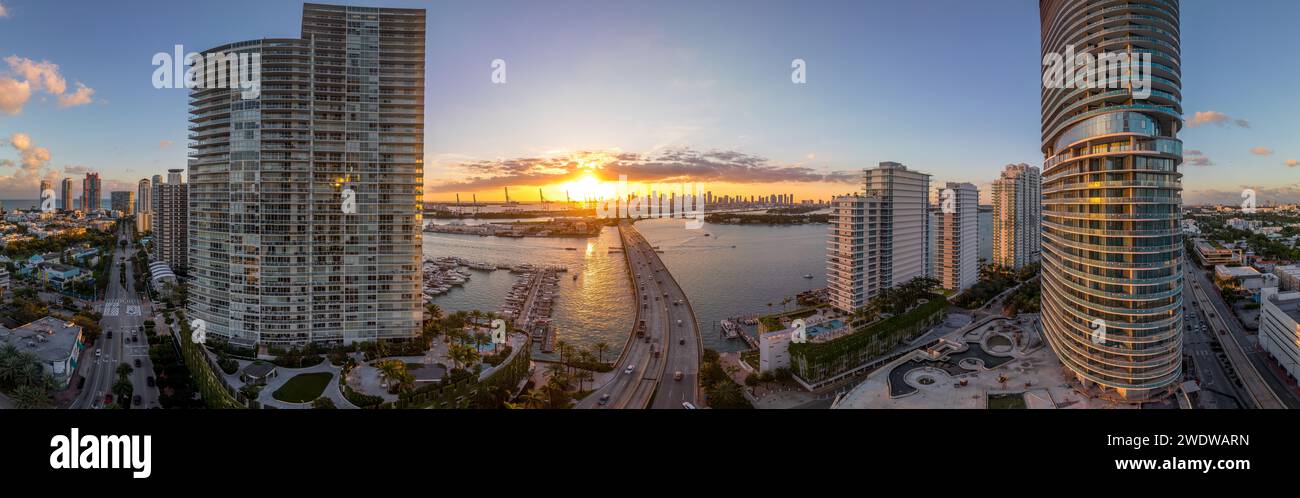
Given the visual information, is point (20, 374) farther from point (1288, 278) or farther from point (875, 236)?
point (1288, 278)

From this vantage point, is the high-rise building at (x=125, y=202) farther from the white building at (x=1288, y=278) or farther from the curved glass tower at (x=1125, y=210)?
the white building at (x=1288, y=278)

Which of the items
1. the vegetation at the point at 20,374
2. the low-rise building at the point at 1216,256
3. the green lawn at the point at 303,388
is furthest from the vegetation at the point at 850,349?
the low-rise building at the point at 1216,256

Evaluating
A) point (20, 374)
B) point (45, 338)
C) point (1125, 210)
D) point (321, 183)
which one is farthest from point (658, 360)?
point (45, 338)

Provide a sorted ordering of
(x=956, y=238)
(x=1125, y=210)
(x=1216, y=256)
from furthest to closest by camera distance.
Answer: (x=1216, y=256) → (x=956, y=238) → (x=1125, y=210)

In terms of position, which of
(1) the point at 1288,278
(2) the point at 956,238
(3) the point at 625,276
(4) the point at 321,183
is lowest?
(3) the point at 625,276

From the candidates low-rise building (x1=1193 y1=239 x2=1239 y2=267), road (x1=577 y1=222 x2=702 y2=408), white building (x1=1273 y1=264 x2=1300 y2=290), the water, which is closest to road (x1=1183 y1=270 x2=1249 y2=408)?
white building (x1=1273 y1=264 x2=1300 y2=290)
